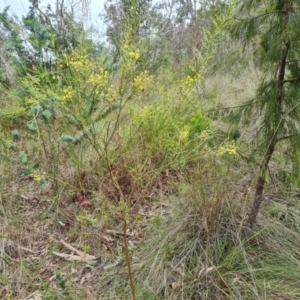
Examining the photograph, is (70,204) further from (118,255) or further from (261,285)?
(261,285)

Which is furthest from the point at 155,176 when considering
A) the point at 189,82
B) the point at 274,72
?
the point at 274,72

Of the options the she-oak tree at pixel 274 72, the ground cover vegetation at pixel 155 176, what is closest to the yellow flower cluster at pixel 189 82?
the ground cover vegetation at pixel 155 176

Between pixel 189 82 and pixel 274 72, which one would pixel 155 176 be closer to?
pixel 189 82

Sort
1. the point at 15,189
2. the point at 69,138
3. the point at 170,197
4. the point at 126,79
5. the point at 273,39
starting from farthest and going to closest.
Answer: the point at 15,189, the point at 170,197, the point at 69,138, the point at 273,39, the point at 126,79

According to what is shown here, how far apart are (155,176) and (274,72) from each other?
0.96 meters

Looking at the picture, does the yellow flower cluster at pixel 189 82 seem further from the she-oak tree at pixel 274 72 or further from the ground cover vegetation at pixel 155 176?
the she-oak tree at pixel 274 72

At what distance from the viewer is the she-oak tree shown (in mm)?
1609

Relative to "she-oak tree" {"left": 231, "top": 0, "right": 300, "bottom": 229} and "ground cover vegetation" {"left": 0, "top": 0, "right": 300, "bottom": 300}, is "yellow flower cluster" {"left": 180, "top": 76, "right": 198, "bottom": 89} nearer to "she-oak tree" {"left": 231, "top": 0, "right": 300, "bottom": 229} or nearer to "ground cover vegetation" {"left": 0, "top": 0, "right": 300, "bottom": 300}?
"ground cover vegetation" {"left": 0, "top": 0, "right": 300, "bottom": 300}

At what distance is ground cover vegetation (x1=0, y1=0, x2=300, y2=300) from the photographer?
5.13 ft

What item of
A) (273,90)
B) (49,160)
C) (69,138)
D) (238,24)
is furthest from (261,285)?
(49,160)

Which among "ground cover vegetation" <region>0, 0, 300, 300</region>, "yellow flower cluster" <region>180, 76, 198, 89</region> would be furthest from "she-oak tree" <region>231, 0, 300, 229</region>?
"yellow flower cluster" <region>180, 76, 198, 89</region>

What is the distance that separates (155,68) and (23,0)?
2426 millimetres

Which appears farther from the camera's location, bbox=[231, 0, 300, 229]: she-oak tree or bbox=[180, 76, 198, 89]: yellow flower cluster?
bbox=[231, 0, 300, 229]: she-oak tree

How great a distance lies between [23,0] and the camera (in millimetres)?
2516
